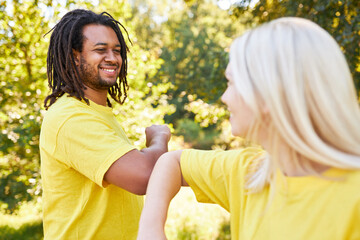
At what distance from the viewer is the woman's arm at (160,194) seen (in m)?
1.19

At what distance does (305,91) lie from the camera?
106 cm

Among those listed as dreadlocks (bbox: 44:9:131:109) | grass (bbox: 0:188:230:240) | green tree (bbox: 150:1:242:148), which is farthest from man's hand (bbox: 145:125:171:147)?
green tree (bbox: 150:1:242:148)

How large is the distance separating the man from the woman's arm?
0.20 meters

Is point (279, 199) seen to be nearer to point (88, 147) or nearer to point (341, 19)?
point (88, 147)

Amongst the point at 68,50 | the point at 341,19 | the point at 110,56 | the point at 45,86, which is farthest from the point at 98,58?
the point at 341,19

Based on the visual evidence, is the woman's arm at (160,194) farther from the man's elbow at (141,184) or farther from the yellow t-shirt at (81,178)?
the yellow t-shirt at (81,178)

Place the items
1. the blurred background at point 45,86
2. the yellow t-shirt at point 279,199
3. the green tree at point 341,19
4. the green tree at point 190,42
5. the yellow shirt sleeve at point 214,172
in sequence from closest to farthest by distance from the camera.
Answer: the yellow t-shirt at point 279,199 < the yellow shirt sleeve at point 214,172 < the green tree at point 341,19 < the blurred background at point 45,86 < the green tree at point 190,42

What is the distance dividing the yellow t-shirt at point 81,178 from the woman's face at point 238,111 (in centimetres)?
55

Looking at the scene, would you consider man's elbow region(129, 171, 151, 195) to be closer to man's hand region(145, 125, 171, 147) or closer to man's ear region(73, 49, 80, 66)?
man's hand region(145, 125, 171, 147)

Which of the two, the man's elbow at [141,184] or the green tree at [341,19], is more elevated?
the green tree at [341,19]

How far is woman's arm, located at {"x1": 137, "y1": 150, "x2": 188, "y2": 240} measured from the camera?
119 centimetres

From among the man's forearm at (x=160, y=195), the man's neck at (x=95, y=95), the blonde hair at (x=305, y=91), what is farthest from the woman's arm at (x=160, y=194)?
the man's neck at (x=95, y=95)

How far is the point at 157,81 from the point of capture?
612 centimetres

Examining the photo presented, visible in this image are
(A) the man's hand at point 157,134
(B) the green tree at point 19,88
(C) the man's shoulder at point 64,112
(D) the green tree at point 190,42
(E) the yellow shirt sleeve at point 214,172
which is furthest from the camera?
(D) the green tree at point 190,42
